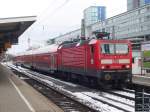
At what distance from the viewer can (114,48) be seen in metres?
21.3

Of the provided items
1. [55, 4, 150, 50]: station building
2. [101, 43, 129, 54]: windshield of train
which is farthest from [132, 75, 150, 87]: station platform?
[55, 4, 150, 50]: station building

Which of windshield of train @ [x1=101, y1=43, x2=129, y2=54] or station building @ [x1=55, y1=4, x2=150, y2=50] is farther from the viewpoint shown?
station building @ [x1=55, y1=4, x2=150, y2=50]

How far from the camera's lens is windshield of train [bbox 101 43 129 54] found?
2092 cm

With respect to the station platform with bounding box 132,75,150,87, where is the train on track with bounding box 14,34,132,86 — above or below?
above

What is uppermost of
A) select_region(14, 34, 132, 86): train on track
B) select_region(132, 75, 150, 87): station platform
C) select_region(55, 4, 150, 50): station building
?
select_region(55, 4, 150, 50): station building

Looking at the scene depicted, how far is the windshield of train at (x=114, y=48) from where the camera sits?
68.6ft

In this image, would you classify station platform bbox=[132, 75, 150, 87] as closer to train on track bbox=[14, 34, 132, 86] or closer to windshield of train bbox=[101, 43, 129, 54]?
train on track bbox=[14, 34, 132, 86]

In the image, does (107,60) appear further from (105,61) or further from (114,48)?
(114,48)

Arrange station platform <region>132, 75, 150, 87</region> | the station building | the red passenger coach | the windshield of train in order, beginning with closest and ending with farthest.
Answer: the red passenger coach → the windshield of train → station platform <region>132, 75, 150, 87</region> → the station building

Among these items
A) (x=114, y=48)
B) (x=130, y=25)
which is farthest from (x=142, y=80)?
(x=130, y=25)

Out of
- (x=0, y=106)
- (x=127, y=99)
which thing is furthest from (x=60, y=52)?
(x=0, y=106)

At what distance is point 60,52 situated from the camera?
30.9 metres

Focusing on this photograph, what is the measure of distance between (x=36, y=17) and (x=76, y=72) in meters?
4.26

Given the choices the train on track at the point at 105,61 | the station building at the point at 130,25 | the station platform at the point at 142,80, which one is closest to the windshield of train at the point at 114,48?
the train on track at the point at 105,61
